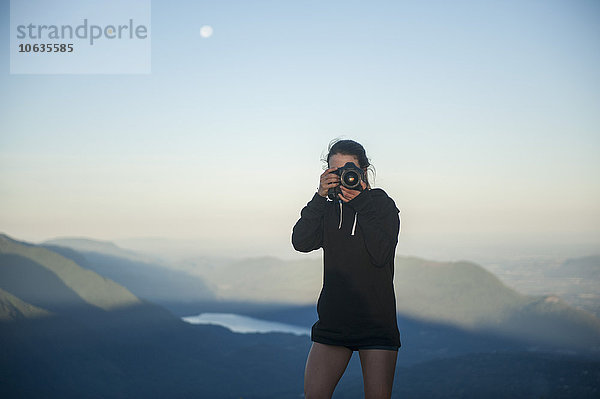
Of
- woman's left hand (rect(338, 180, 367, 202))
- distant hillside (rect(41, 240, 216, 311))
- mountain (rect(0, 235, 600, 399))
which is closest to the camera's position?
woman's left hand (rect(338, 180, 367, 202))

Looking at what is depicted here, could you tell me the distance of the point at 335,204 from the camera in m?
3.17

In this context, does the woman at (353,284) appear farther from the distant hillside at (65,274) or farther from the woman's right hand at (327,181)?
the distant hillside at (65,274)

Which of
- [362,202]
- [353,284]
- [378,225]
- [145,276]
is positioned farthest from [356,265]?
[145,276]

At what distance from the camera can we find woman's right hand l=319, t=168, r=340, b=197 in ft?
10.3

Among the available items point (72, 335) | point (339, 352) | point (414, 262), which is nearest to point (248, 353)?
point (72, 335)

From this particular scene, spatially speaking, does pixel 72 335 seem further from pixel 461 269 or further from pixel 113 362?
pixel 461 269

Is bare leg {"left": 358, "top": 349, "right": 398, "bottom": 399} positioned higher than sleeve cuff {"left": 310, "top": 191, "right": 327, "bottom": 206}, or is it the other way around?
sleeve cuff {"left": 310, "top": 191, "right": 327, "bottom": 206}

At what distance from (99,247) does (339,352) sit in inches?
6032

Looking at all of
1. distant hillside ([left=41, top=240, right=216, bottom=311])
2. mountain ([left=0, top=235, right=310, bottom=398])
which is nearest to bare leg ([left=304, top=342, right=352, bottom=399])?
A: mountain ([left=0, top=235, right=310, bottom=398])

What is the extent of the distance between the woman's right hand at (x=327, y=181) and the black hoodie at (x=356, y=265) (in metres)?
0.05

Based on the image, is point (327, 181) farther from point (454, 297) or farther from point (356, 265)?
point (454, 297)

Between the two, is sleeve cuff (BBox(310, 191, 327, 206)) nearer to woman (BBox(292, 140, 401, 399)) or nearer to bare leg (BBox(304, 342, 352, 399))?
woman (BBox(292, 140, 401, 399))

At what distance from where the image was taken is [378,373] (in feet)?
9.41

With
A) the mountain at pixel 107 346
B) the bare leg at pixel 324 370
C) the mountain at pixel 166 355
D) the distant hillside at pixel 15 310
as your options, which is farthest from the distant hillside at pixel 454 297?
the bare leg at pixel 324 370
